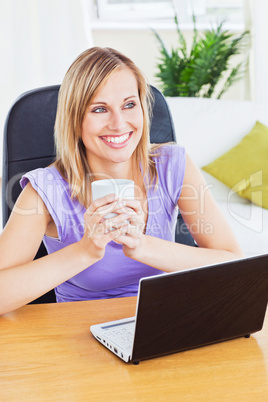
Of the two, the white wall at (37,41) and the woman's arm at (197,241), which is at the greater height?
the white wall at (37,41)

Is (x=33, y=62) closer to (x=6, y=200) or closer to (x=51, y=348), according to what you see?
(x=6, y=200)

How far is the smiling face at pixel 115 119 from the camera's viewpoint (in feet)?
4.61

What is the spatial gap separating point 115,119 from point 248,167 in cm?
147

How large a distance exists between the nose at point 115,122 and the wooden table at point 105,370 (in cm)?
52

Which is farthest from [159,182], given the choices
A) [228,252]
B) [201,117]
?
[201,117]

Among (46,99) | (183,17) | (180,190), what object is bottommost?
(180,190)

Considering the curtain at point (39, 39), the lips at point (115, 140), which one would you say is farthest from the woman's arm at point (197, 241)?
the curtain at point (39, 39)

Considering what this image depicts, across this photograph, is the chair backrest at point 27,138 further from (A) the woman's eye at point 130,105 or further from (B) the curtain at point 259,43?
(B) the curtain at point 259,43

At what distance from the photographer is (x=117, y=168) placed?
1.53m

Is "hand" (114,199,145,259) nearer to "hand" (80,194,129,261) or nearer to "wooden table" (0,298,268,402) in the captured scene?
"hand" (80,194,129,261)

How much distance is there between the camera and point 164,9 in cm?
486

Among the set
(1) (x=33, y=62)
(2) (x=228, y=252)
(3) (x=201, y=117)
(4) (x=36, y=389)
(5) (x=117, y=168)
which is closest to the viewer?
(4) (x=36, y=389)

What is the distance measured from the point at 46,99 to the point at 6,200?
0.31 m

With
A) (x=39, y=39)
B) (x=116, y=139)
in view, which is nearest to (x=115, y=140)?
(x=116, y=139)
